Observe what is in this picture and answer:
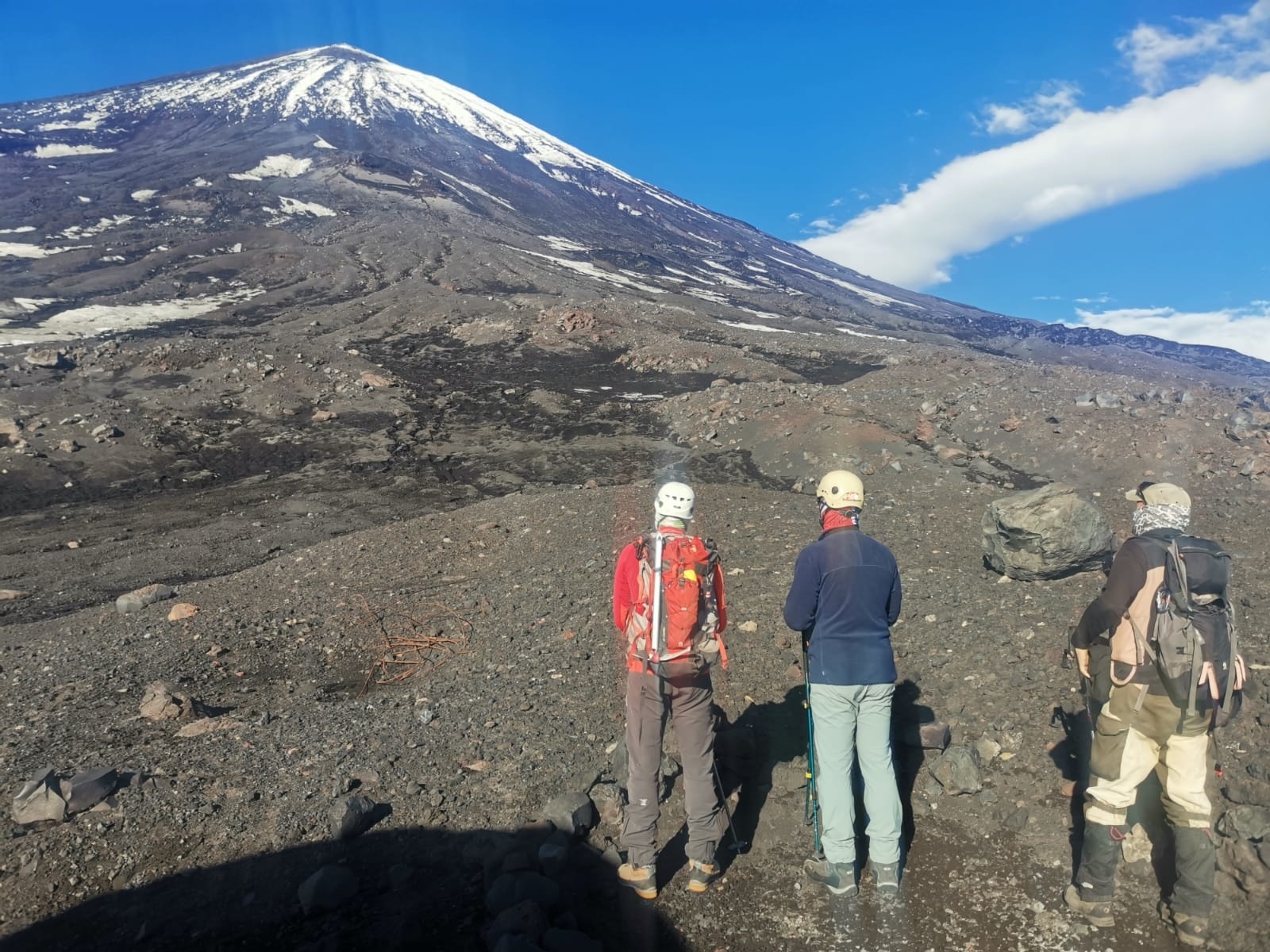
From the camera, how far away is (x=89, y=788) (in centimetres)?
390

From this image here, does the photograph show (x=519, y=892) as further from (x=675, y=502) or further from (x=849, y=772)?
(x=675, y=502)

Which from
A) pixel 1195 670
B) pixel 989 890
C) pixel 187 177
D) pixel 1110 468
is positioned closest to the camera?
pixel 1195 670

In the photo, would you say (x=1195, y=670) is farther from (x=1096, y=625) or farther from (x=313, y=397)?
(x=313, y=397)

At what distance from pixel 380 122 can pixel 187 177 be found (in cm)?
4099

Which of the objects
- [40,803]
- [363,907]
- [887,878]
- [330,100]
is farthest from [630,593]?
[330,100]

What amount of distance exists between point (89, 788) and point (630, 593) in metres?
3.11

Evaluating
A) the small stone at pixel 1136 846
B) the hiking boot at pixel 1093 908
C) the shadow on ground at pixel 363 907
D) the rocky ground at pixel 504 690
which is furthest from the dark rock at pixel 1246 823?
the shadow on ground at pixel 363 907

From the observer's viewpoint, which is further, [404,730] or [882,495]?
[882,495]

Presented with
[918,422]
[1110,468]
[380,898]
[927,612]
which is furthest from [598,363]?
[380,898]

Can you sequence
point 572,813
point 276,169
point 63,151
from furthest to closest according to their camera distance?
point 63,151
point 276,169
point 572,813

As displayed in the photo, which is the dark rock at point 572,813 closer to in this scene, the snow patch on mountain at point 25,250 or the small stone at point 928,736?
the small stone at point 928,736

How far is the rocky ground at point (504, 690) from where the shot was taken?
329 cm

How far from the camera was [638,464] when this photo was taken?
16031mm

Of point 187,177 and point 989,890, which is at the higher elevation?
point 187,177
